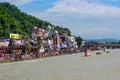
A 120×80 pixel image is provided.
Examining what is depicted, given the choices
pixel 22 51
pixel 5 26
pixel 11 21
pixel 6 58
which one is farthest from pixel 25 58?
pixel 11 21

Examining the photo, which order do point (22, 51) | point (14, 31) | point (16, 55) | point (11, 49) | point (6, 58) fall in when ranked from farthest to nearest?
point (14, 31) < point (22, 51) < point (11, 49) < point (16, 55) < point (6, 58)

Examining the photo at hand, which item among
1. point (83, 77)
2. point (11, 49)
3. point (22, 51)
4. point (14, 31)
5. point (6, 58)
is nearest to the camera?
point (83, 77)

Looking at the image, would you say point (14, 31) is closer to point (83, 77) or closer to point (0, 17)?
point (0, 17)

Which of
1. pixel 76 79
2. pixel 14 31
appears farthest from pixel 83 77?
pixel 14 31

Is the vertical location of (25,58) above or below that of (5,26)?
below

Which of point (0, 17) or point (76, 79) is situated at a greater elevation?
point (0, 17)

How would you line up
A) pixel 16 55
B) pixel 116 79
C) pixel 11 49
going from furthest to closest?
pixel 11 49 → pixel 16 55 → pixel 116 79

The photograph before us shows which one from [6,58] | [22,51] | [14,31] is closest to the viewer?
[6,58]

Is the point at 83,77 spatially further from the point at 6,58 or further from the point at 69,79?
the point at 6,58

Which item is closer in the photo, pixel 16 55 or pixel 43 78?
pixel 43 78
